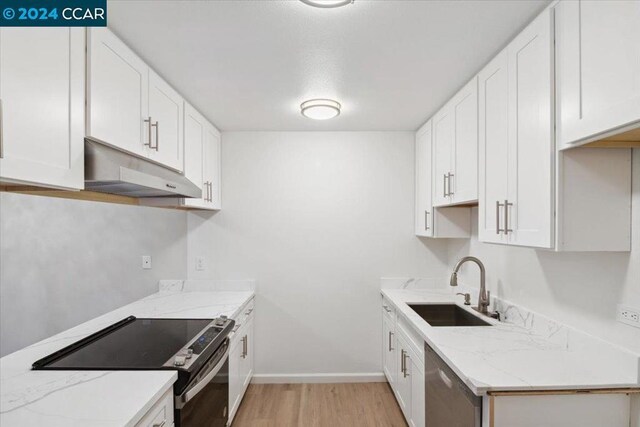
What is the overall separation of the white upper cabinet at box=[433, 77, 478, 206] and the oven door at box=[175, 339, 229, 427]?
5.64 ft

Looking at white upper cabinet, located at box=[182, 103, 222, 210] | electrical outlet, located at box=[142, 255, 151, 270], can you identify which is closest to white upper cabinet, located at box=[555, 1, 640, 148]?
white upper cabinet, located at box=[182, 103, 222, 210]

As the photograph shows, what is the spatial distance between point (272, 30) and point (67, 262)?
162cm

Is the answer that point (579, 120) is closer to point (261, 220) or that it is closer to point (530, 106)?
point (530, 106)

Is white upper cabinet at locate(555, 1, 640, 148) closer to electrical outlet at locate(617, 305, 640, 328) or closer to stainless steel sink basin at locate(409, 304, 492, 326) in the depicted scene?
electrical outlet at locate(617, 305, 640, 328)

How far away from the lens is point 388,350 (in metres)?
3.11

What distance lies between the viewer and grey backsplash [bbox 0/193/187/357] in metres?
1.57

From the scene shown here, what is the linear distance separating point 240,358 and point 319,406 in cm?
79

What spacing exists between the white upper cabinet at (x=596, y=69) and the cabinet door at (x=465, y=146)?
2.28ft

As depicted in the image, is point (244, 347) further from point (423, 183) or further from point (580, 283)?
point (580, 283)

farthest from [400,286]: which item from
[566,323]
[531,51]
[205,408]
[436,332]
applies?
[531,51]

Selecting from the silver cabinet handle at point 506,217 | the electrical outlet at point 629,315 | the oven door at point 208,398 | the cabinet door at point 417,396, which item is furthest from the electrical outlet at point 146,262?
the electrical outlet at point 629,315

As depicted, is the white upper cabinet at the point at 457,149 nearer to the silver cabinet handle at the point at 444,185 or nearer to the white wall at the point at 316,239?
the silver cabinet handle at the point at 444,185

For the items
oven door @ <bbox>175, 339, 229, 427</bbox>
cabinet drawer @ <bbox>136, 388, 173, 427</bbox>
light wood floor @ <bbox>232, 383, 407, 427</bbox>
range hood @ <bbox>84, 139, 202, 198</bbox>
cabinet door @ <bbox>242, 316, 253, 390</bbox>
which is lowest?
light wood floor @ <bbox>232, 383, 407, 427</bbox>

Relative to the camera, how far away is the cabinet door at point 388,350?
9.66ft
